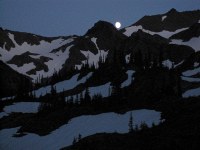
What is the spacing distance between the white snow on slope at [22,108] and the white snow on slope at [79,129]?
27283 millimetres

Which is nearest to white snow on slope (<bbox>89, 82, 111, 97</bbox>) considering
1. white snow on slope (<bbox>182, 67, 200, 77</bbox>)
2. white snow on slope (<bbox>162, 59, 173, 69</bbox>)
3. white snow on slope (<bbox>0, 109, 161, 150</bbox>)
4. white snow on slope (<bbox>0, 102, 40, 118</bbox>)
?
white snow on slope (<bbox>0, 102, 40, 118</bbox>)

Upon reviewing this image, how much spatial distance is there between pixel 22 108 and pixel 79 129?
1785 inches

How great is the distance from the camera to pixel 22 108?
117312 millimetres

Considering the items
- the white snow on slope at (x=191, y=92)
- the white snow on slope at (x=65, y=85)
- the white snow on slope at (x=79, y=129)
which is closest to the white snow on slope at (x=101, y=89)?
the white snow on slope at (x=65, y=85)

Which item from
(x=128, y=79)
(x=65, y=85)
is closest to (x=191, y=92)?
(x=128, y=79)

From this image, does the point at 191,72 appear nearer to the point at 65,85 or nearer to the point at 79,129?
the point at 65,85

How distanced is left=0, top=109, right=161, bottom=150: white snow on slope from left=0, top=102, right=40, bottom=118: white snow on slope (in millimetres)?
27283

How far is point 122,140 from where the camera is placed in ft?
187

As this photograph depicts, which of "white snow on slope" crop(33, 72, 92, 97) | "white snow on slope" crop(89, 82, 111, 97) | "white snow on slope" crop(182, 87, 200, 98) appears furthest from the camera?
"white snow on slope" crop(33, 72, 92, 97)

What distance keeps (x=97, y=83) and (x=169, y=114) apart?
215ft

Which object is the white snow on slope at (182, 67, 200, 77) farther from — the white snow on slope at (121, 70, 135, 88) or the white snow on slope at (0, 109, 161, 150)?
the white snow on slope at (0, 109, 161, 150)

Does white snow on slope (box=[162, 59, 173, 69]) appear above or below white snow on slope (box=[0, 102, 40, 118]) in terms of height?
above

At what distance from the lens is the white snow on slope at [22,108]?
Answer: 368 ft

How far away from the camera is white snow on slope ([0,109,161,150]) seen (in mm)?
70625
